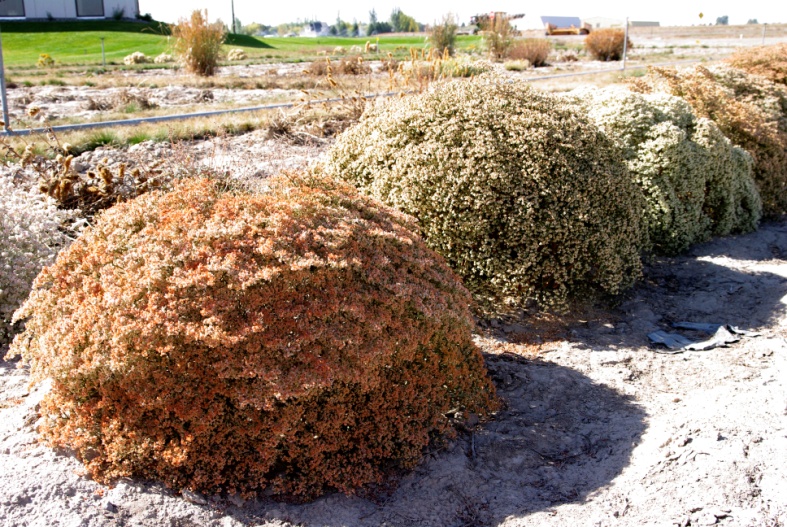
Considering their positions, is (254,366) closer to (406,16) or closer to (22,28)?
(22,28)

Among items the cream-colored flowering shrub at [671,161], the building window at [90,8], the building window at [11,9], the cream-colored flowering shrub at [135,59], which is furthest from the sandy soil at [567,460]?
the building window at [90,8]

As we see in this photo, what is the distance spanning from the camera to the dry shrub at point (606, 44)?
1444 inches

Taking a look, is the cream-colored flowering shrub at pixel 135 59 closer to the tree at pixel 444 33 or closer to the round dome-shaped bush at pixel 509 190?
the tree at pixel 444 33

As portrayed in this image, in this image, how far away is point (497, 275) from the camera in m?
5.58

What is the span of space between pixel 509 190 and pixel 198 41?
59.1 feet

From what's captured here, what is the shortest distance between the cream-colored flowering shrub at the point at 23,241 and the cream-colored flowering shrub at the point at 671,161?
4.76 metres

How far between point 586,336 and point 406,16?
117 meters

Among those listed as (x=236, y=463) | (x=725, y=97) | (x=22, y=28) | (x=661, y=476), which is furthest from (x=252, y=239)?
(x=22, y=28)

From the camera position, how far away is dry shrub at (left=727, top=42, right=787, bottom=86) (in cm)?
1195

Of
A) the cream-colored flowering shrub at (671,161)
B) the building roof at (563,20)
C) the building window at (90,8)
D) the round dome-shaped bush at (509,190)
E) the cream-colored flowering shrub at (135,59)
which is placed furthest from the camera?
the building roof at (563,20)

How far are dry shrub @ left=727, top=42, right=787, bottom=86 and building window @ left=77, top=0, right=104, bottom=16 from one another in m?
50.7

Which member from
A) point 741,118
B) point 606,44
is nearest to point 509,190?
point 741,118

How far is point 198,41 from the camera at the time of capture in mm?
21234

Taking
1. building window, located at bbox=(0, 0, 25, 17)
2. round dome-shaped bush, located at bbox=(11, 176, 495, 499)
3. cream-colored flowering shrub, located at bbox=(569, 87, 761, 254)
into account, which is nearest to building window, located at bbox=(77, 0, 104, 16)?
building window, located at bbox=(0, 0, 25, 17)
